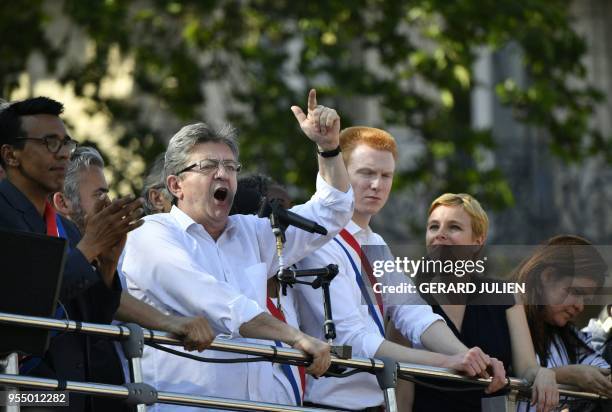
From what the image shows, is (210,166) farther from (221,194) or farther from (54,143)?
(54,143)

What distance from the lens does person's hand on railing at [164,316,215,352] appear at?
6.35 meters

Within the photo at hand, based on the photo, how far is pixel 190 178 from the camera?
710 cm

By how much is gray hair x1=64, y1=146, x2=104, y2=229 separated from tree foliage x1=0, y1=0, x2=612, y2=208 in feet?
27.4

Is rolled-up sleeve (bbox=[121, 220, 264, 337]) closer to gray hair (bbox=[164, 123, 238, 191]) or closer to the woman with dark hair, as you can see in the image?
gray hair (bbox=[164, 123, 238, 191])

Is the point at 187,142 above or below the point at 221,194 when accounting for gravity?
above

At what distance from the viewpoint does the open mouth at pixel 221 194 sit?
705 cm

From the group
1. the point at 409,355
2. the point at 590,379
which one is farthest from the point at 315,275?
the point at 590,379

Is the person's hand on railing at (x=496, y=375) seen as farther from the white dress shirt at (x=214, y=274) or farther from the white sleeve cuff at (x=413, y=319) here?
the white dress shirt at (x=214, y=274)

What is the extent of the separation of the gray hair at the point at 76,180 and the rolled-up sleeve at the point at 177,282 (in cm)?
86

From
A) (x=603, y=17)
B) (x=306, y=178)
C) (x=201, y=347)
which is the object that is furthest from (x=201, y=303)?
(x=603, y=17)

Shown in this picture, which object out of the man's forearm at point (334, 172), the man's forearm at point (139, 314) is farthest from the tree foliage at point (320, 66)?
the man's forearm at point (139, 314)

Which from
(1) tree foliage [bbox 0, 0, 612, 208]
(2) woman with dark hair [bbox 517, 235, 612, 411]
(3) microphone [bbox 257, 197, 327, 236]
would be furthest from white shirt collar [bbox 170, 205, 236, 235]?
(1) tree foliage [bbox 0, 0, 612, 208]

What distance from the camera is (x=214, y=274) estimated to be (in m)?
6.97

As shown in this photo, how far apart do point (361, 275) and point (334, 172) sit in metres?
0.66
